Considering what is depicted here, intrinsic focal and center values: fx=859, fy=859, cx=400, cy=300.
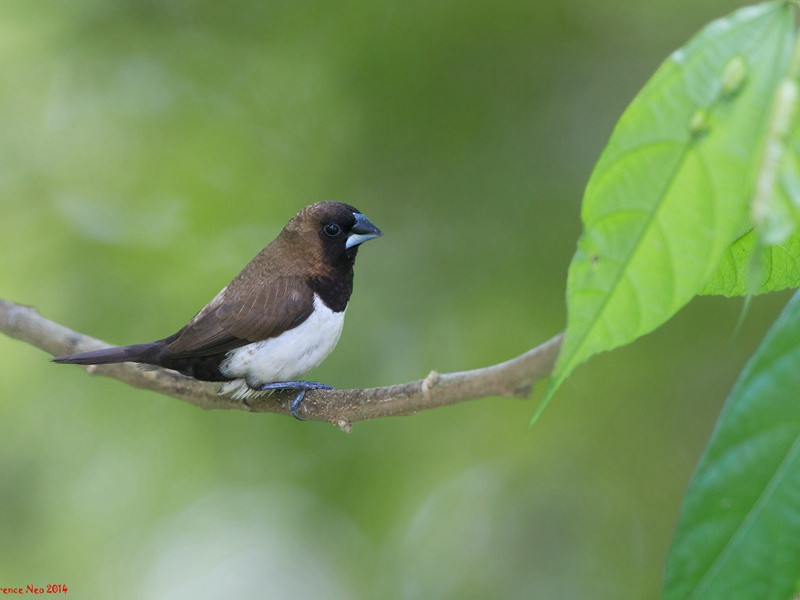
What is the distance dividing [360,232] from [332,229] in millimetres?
124

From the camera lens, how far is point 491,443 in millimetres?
5039

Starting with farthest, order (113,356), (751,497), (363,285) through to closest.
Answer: (363,285)
(113,356)
(751,497)

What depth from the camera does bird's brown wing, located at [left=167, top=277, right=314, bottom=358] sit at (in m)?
3.36

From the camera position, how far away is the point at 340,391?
2.66 m

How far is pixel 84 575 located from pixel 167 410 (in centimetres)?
122

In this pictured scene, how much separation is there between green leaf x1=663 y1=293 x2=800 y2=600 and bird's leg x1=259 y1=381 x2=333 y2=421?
7.38 feet

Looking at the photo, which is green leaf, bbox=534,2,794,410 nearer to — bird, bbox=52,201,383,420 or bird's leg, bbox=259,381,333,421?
bird's leg, bbox=259,381,333,421

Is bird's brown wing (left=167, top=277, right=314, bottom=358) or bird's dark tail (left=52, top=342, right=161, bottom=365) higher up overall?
bird's brown wing (left=167, top=277, right=314, bottom=358)

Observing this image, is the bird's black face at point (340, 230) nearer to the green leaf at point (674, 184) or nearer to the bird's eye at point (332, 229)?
the bird's eye at point (332, 229)

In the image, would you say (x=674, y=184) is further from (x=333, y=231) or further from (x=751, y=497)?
(x=333, y=231)

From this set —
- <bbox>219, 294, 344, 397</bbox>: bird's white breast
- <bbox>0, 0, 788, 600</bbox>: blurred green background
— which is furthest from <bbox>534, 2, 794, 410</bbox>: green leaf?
<bbox>0, 0, 788, 600</bbox>: blurred green background

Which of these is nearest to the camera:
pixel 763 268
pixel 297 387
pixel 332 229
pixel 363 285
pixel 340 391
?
pixel 763 268

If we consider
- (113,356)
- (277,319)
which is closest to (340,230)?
(277,319)

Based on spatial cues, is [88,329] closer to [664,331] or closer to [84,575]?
[84,575]
